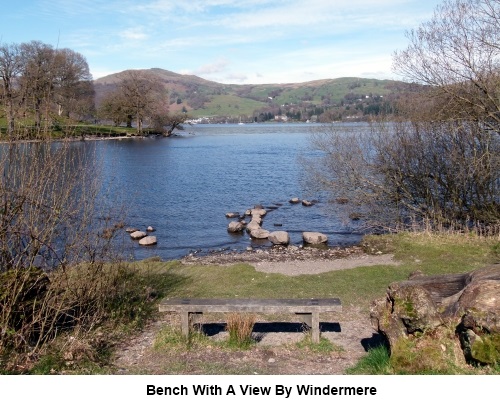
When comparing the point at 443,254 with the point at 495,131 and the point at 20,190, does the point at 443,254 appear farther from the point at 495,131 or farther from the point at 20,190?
the point at 20,190

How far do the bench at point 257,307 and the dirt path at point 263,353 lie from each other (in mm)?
480

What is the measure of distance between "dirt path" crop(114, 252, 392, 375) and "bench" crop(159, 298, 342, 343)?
18.9 inches

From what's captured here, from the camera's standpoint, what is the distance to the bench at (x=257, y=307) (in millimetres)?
7504

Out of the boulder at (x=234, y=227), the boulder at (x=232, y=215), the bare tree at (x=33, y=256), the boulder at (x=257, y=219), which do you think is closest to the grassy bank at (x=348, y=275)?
the bare tree at (x=33, y=256)

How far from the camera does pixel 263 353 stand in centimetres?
735

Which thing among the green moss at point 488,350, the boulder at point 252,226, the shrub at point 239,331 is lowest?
the boulder at point 252,226

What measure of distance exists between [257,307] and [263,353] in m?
0.67

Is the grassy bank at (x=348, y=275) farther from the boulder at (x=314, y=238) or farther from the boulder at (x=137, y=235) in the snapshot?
the boulder at (x=137, y=235)

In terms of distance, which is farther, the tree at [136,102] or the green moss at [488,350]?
the tree at [136,102]

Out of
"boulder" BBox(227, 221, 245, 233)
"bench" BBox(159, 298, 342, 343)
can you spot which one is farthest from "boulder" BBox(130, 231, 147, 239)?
"bench" BBox(159, 298, 342, 343)

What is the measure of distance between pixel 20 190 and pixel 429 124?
16.9 metres

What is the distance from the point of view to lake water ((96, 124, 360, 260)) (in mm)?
23188

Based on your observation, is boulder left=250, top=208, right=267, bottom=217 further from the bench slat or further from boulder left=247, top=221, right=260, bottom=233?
the bench slat

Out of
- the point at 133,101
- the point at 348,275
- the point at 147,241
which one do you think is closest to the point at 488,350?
the point at 348,275
